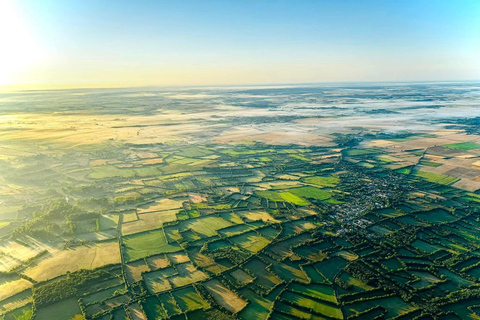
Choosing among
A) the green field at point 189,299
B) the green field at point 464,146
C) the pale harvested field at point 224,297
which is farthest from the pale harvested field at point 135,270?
the green field at point 464,146

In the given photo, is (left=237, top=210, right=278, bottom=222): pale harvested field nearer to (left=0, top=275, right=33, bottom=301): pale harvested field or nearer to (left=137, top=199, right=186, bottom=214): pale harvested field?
(left=137, top=199, right=186, bottom=214): pale harvested field

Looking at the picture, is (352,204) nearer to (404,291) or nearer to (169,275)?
(404,291)

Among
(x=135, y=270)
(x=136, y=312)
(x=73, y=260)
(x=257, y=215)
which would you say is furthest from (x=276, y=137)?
(x=136, y=312)

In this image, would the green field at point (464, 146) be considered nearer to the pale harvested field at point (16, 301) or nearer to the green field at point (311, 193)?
the green field at point (311, 193)

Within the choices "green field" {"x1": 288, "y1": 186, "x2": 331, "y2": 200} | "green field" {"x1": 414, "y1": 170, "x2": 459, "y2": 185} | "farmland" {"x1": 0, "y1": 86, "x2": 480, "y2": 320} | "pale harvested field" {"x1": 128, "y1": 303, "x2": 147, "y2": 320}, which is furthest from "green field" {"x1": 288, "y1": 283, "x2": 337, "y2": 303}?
"green field" {"x1": 414, "y1": 170, "x2": 459, "y2": 185}

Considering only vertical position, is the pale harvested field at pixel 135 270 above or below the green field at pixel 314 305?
above

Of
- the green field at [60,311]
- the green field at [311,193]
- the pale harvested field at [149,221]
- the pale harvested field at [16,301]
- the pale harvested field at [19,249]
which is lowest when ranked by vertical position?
the pale harvested field at [149,221]
